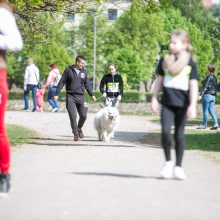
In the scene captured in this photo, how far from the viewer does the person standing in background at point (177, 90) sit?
8812mm

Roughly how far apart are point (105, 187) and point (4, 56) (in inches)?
75.8

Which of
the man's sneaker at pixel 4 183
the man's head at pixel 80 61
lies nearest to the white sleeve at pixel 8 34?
the man's sneaker at pixel 4 183

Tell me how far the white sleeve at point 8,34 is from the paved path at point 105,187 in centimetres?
164

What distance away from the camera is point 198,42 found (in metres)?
62.7

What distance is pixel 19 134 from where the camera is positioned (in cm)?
1714

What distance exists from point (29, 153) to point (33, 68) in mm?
16368

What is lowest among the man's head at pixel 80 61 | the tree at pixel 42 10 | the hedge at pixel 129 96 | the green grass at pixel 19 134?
the hedge at pixel 129 96

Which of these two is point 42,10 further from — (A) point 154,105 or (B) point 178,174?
(B) point 178,174

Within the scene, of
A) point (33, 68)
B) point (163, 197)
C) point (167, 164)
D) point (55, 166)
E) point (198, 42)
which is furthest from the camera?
point (198, 42)

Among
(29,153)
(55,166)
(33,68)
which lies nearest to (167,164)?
(55,166)

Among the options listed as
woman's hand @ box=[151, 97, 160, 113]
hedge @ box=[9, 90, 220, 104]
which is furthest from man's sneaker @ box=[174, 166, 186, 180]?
hedge @ box=[9, 90, 220, 104]

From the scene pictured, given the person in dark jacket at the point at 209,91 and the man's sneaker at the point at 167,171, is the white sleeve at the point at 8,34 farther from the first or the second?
the person in dark jacket at the point at 209,91

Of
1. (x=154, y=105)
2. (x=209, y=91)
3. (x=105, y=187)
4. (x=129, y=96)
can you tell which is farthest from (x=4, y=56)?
(x=129, y=96)

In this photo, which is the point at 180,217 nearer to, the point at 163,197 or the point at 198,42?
the point at 163,197
